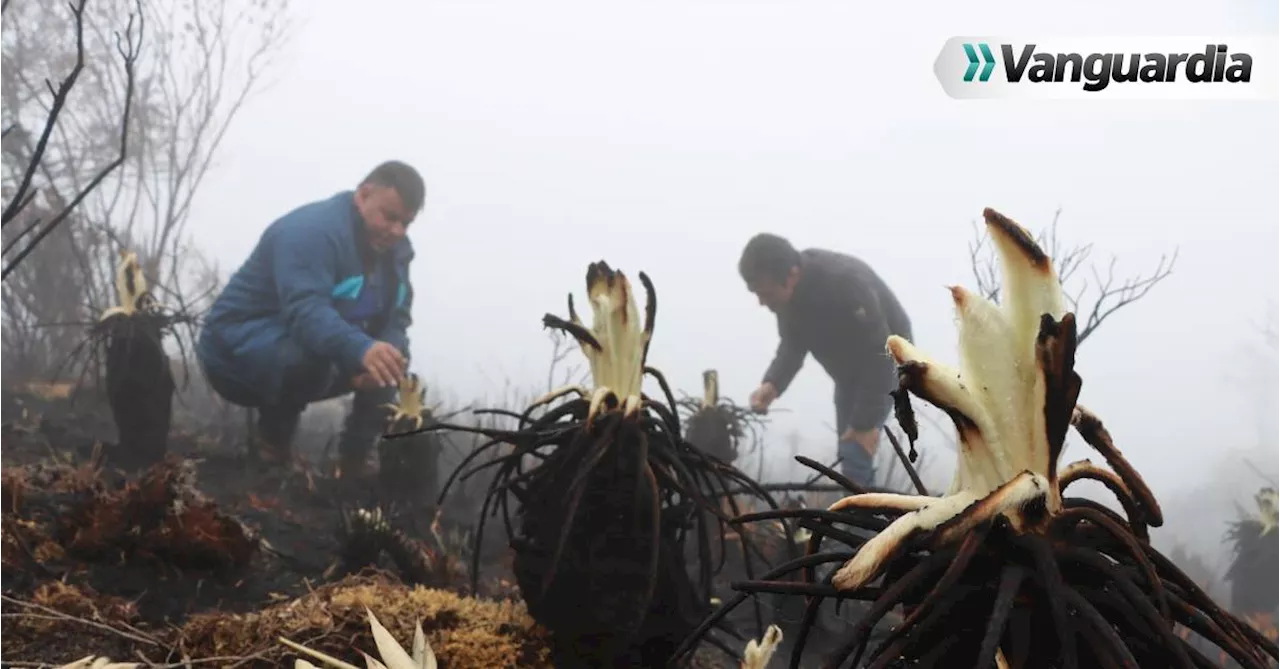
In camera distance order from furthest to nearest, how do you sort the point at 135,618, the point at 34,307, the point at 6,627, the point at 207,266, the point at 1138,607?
the point at 207,266
the point at 34,307
the point at 135,618
the point at 6,627
the point at 1138,607

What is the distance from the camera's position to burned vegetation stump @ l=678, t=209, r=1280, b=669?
16.7 inches

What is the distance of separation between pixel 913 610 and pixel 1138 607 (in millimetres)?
115

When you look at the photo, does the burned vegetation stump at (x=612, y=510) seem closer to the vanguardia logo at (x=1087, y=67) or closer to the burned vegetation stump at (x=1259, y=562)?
the vanguardia logo at (x=1087, y=67)

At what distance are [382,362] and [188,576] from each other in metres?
1.14

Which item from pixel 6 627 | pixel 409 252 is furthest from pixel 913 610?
pixel 409 252

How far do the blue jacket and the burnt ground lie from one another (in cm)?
48

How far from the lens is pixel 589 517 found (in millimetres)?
1027

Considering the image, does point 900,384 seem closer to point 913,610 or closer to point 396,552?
point 913,610

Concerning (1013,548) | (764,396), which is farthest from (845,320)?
(1013,548)

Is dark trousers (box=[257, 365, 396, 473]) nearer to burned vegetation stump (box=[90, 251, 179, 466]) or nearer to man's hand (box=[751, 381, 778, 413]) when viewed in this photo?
burned vegetation stump (box=[90, 251, 179, 466])

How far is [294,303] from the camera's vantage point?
2.67 m

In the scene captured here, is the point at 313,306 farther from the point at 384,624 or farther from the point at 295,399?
the point at 384,624

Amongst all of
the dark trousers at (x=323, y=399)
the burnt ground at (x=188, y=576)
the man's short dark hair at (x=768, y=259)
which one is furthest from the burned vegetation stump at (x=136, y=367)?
the man's short dark hair at (x=768, y=259)

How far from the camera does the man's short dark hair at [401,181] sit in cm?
289
